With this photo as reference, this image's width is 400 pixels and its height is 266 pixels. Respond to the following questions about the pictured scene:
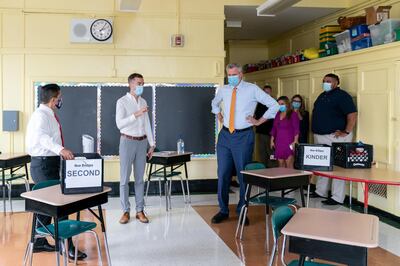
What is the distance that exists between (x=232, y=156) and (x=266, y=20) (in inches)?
141

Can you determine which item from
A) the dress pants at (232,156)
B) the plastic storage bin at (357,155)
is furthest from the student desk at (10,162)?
the plastic storage bin at (357,155)

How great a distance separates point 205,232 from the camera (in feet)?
16.1

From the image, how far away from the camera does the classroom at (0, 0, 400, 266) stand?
14.2 ft

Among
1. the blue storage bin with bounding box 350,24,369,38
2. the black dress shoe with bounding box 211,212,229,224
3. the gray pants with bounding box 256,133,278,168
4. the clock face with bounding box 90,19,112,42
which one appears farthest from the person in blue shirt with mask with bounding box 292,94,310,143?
the clock face with bounding box 90,19,112,42

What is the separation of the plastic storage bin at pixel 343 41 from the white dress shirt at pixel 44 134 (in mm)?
4087

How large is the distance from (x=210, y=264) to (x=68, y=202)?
1.45m

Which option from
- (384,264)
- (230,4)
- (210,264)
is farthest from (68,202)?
(230,4)

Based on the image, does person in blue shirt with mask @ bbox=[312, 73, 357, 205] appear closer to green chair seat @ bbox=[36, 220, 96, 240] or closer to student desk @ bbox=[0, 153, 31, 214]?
green chair seat @ bbox=[36, 220, 96, 240]

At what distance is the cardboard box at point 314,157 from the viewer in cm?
445

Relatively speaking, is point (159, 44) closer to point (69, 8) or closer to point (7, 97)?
point (69, 8)

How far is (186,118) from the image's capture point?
696 cm

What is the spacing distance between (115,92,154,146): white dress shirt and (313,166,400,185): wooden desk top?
6.58ft

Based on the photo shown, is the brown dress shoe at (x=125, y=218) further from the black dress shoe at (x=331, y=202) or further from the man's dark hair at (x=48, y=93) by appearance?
the black dress shoe at (x=331, y=202)

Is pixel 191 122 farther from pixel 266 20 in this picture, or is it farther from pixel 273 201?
pixel 273 201
